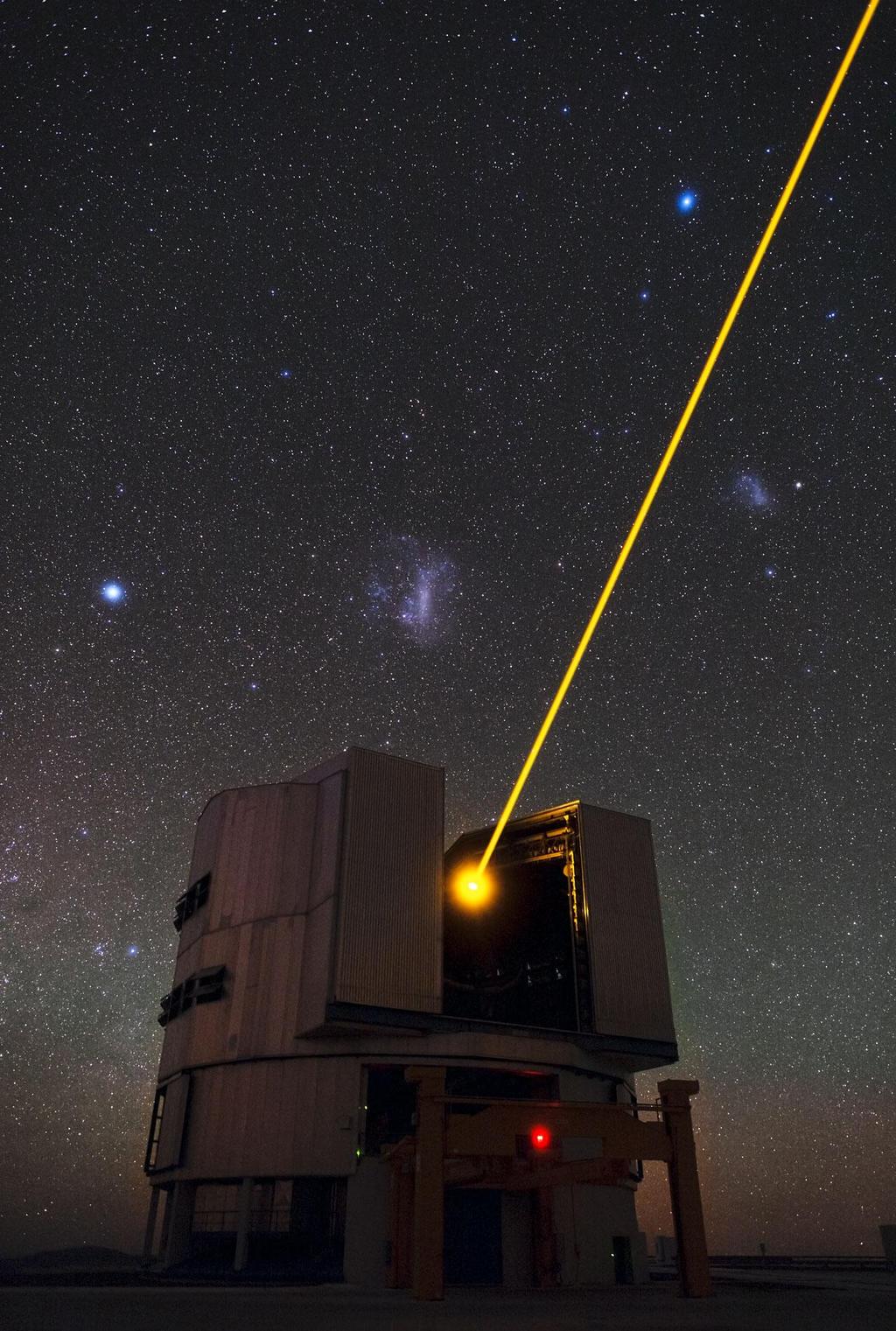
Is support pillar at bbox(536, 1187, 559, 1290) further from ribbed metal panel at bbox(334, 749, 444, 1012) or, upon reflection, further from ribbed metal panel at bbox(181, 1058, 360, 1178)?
ribbed metal panel at bbox(334, 749, 444, 1012)

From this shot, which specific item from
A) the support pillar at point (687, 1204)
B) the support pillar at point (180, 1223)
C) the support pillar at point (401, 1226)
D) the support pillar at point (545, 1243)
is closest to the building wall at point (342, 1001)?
the support pillar at point (180, 1223)

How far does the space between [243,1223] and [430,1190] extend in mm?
15072

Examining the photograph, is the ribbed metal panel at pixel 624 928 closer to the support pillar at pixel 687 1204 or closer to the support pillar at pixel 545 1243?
the support pillar at pixel 545 1243

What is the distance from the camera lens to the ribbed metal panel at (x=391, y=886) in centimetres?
3158

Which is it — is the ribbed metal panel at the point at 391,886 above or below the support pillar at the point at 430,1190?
above

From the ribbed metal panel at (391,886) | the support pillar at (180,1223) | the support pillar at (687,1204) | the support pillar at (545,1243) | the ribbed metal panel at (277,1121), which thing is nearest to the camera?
the support pillar at (687,1204)

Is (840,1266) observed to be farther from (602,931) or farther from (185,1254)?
(185,1254)

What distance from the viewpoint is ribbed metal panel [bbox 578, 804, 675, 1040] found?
36375 millimetres

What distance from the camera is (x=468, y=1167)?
2683 cm

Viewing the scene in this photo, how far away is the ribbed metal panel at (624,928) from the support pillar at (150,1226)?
1896 centimetres

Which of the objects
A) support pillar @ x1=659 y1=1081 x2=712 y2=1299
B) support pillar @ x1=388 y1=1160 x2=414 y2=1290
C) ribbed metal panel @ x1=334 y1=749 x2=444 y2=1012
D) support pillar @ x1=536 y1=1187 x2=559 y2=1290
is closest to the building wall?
ribbed metal panel @ x1=334 y1=749 x2=444 y2=1012

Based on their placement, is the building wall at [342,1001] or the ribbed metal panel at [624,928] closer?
the building wall at [342,1001]

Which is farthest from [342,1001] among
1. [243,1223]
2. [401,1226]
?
[243,1223]

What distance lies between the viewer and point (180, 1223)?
32906 millimetres
